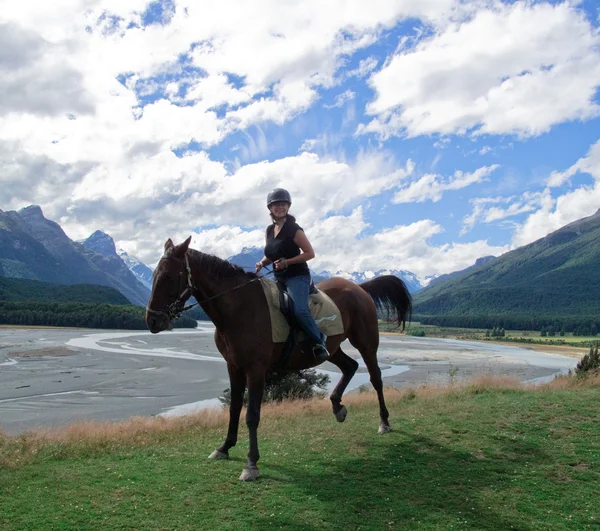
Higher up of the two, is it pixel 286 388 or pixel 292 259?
pixel 292 259

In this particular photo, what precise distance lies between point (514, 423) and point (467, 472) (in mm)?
2484

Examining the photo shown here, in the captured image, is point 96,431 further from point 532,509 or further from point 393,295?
point 532,509

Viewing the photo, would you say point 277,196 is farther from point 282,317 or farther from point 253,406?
point 253,406

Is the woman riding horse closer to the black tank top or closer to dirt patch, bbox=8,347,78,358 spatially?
the black tank top

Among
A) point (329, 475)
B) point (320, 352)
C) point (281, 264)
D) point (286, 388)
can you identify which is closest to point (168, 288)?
point (281, 264)

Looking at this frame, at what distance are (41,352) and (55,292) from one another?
398 feet

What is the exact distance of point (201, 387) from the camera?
2791 centimetres

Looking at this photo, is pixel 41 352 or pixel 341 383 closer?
pixel 341 383

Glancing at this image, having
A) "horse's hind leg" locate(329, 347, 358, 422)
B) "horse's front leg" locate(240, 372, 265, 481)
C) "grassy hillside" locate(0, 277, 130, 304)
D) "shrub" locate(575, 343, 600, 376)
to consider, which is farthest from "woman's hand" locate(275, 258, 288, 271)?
"grassy hillside" locate(0, 277, 130, 304)

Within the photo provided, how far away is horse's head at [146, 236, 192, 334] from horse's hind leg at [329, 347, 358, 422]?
2.87 meters

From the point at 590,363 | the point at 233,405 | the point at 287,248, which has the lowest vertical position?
the point at 590,363

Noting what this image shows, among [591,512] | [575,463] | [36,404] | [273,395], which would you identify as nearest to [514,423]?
[575,463]

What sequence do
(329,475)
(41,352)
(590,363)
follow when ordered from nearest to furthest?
(329,475), (590,363), (41,352)

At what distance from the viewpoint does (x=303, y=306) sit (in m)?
6.36
